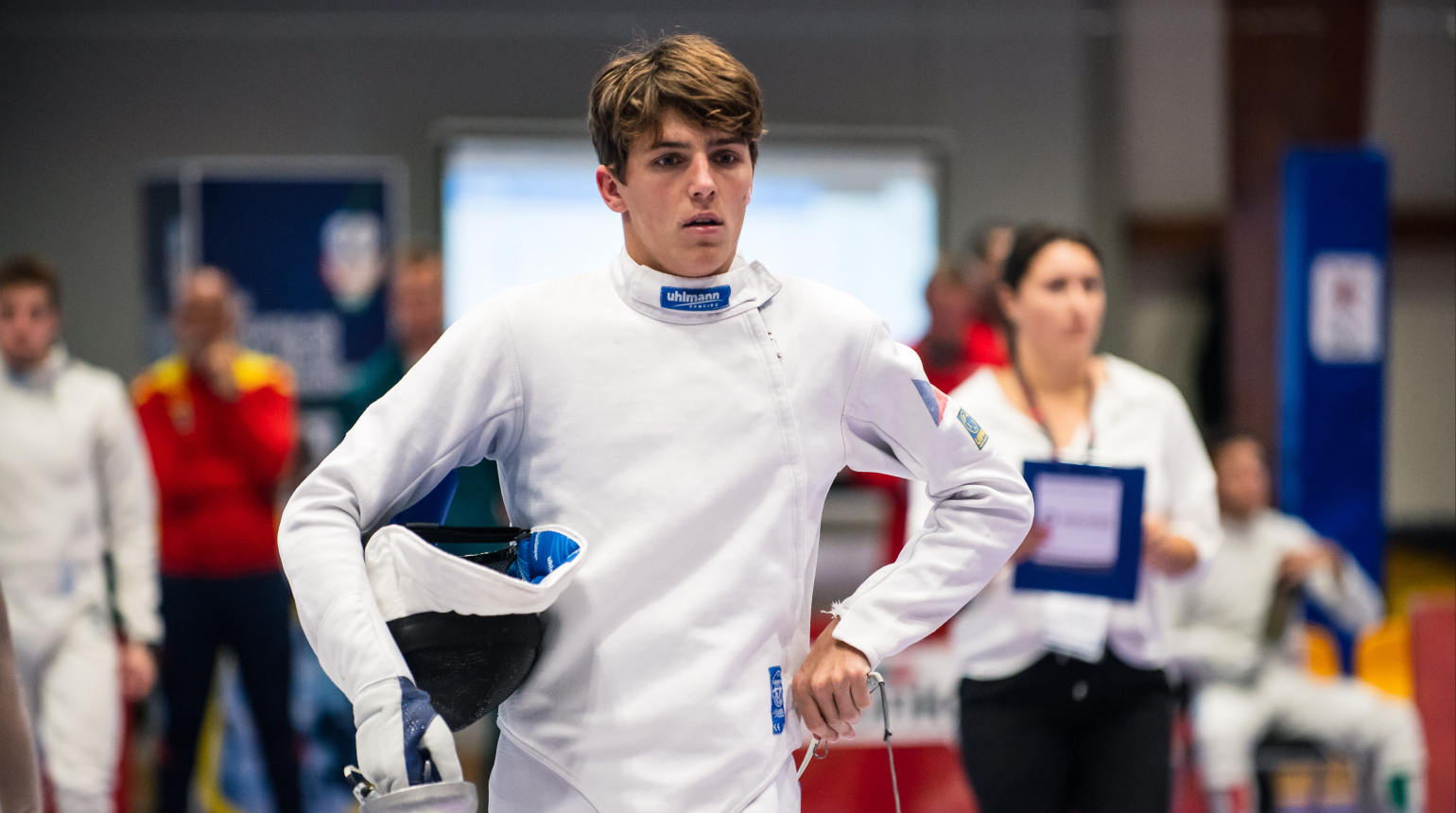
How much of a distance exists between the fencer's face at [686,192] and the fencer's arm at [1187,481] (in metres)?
1.54

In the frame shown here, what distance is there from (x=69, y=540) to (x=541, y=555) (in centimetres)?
287

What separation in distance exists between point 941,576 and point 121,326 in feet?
23.1

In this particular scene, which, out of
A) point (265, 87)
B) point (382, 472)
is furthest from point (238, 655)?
point (265, 87)

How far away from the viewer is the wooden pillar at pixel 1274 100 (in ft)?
19.5

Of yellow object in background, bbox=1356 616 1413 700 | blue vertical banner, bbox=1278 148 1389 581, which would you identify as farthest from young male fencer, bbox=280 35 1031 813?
blue vertical banner, bbox=1278 148 1389 581

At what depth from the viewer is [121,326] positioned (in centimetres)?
746

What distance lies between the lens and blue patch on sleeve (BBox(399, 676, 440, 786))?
1.25 meters

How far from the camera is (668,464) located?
1.52 meters

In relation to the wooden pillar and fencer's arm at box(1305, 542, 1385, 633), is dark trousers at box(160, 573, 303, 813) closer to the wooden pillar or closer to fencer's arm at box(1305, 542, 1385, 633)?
fencer's arm at box(1305, 542, 1385, 633)

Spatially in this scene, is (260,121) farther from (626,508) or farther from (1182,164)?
(626,508)

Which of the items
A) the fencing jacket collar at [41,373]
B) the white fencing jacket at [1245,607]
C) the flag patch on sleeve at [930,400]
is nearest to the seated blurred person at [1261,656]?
the white fencing jacket at [1245,607]

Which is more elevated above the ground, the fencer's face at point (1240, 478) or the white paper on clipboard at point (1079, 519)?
the white paper on clipboard at point (1079, 519)

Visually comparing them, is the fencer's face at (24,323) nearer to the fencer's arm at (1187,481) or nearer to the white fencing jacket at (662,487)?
the white fencing jacket at (662,487)

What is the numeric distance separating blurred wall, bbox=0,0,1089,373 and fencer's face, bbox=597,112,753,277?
19.9ft
